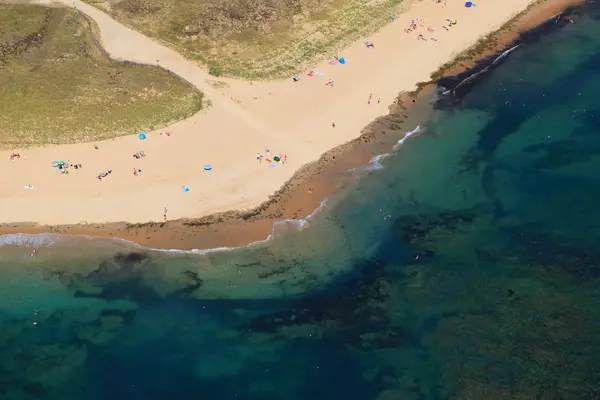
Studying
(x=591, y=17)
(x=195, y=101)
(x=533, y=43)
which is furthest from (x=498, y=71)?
(x=195, y=101)

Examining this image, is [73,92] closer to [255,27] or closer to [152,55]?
[152,55]

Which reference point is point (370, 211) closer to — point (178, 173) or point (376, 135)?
point (376, 135)

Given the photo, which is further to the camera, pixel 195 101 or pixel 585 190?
pixel 195 101

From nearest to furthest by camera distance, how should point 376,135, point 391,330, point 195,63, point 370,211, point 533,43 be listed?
1. point 391,330
2. point 370,211
3. point 376,135
4. point 195,63
5. point 533,43

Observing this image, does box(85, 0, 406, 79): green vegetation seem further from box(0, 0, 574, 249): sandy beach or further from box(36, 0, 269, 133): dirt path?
box(0, 0, 574, 249): sandy beach

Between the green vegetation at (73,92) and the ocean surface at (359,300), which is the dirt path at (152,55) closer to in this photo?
the green vegetation at (73,92)

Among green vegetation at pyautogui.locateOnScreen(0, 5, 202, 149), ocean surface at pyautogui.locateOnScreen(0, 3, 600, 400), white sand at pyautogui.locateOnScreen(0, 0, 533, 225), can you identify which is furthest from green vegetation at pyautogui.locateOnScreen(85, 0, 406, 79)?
ocean surface at pyautogui.locateOnScreen(0, 3, 600, 400)

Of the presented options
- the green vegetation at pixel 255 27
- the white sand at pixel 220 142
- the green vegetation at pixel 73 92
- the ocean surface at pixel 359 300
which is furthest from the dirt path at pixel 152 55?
the ocean surface at pixel 359 300
